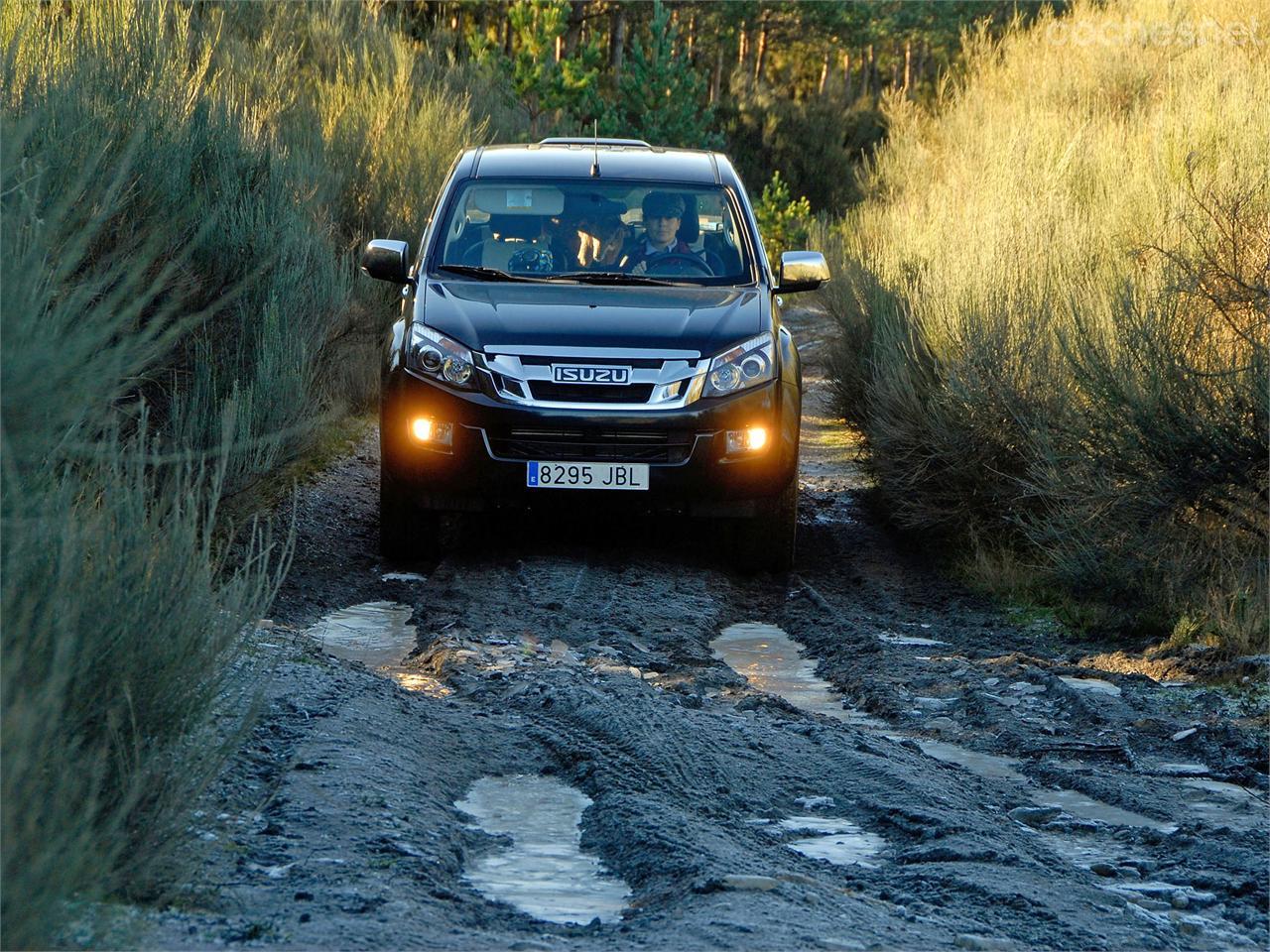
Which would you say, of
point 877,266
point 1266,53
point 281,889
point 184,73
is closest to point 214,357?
point 184,73

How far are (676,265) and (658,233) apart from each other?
9.6 inches

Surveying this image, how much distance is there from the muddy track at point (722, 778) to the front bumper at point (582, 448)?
45 centimetres

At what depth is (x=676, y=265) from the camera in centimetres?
871

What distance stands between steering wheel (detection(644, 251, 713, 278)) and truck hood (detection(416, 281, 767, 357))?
0.29 m

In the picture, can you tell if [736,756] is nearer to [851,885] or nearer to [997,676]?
[851,885]

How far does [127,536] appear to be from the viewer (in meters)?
3.84

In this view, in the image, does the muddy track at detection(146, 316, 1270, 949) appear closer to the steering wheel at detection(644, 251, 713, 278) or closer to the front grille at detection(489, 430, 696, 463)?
the front grille at detection(489, 430, 696, 463)

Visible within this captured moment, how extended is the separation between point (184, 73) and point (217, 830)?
6.51 metres

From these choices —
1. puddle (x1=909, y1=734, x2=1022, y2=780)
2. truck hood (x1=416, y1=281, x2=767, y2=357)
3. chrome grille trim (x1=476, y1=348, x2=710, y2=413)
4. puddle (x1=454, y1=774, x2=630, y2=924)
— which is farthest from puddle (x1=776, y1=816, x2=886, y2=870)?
truck hood (x1=416, y1=281, x2=767, y2=357)

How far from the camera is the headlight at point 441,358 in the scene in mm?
7754

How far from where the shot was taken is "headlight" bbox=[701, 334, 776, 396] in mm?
7770

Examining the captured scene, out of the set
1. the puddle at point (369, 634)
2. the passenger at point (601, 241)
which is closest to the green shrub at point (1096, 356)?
the passenger at point (601, 241)

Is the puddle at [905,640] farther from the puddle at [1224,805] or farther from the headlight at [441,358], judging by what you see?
the headlight at [441,358]

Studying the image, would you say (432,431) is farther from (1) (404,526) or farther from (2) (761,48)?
(2) (761,48)
